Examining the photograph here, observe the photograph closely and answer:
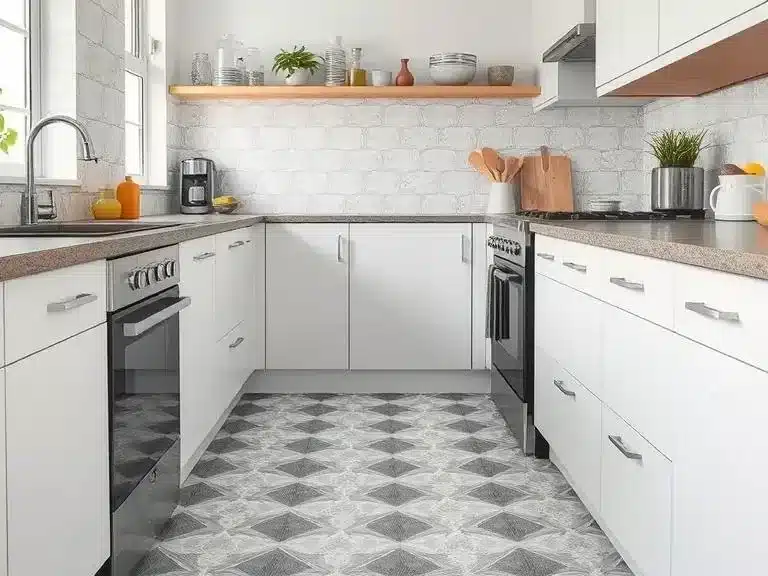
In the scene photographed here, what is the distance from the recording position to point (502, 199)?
5.14 metres

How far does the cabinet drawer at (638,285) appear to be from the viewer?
2018 mm

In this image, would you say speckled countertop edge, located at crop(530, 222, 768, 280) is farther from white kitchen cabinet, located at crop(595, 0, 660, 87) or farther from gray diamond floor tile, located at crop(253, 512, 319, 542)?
gray diamond floor tile, located at crop(253, 512, 319, 542)

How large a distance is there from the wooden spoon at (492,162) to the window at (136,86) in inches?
70.6

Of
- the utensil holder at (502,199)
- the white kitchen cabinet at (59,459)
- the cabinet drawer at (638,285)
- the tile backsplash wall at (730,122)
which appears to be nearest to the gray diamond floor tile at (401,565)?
the white kitchen cabinet at (59,459)

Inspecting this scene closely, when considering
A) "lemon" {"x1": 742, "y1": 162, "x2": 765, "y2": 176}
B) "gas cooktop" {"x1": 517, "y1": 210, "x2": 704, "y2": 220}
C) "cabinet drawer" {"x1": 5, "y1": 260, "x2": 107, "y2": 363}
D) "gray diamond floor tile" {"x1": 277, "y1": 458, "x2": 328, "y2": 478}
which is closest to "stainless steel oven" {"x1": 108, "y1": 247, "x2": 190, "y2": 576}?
"cabinet drawer" {"x1": 5, "y1": 260, "x2": 107, "y2": 363}

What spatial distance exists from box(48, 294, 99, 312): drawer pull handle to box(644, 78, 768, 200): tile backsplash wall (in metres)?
2.37

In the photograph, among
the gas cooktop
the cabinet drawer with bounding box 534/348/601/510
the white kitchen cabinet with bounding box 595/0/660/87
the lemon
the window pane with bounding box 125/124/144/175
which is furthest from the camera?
the window pane with bounding box 125/124/144/175

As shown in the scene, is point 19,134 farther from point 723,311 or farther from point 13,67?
point 723,311

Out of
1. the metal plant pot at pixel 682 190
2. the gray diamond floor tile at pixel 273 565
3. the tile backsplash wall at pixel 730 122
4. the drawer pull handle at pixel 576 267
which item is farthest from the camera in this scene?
the metal plant pot at pixel 682 190

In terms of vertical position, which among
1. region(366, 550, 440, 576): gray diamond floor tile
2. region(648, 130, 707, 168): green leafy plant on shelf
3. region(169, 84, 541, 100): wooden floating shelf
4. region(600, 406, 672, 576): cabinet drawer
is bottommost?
region(366, 550, 440, 576): gray diamond floor tile

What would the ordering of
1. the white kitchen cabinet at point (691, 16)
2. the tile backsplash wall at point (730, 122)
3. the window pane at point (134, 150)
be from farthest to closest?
the window pane at point (134, 150), the tile backsplash wall at point (730, 122), the white kitchen cabinet at point (691, 16)

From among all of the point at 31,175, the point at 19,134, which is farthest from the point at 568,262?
the point at 19,134

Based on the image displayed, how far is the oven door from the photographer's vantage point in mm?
2201

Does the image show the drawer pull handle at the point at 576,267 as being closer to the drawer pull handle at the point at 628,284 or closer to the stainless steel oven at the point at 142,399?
the drawer pull handle at the point at 628,284
